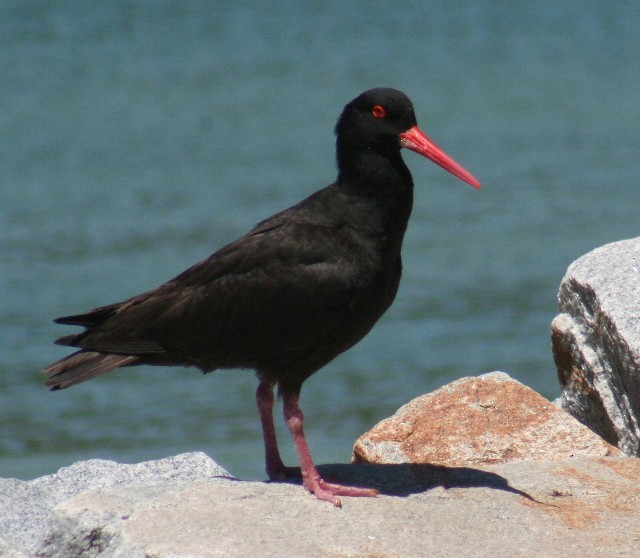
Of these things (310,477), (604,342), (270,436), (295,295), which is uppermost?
(295,295)

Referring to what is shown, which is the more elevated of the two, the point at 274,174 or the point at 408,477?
the point at 274,174

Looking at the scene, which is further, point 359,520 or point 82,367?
point 82,367

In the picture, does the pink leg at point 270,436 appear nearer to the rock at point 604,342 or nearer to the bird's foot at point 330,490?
the bird's foot at point 330,490

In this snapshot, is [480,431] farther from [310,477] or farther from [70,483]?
[70,483]

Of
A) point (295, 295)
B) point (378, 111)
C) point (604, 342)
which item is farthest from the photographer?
point (604, 342)

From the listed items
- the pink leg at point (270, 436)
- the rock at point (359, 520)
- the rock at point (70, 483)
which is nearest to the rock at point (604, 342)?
the rock at point (359, 520)

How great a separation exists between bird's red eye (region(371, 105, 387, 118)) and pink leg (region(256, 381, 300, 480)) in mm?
1564

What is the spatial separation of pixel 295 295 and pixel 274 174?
40.2 feet

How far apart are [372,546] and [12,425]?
23.1 ft

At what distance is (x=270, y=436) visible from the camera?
6.37 meters

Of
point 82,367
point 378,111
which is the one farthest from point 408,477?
point 378,111

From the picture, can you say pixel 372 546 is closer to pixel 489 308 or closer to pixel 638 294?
pixel 638 294

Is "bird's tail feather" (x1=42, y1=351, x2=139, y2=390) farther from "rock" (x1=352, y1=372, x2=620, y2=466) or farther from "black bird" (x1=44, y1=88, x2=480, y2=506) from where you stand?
"rock" (x1=352, y1=372, x2=620, y2=466)

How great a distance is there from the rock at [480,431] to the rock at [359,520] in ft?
2.34
